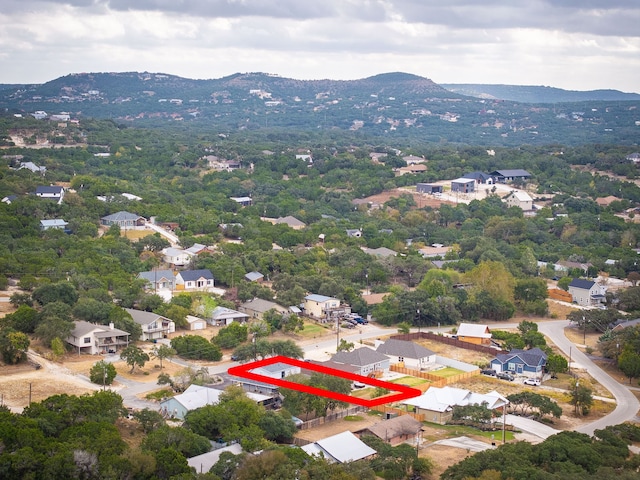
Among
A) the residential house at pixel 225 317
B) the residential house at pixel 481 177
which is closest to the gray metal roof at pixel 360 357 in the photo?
the residential house at pixel 225 317

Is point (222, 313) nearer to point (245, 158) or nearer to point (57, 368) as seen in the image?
point (57, 368)

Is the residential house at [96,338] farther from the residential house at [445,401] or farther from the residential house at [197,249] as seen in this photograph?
the residential house at [197,249]

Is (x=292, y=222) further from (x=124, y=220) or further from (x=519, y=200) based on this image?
(x=519, y=200)

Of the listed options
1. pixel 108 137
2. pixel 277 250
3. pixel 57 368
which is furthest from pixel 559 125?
pixel 57 368

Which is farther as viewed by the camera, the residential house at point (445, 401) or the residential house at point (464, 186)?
the residential house at point (464, 186)

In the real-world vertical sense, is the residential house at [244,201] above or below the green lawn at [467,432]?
above

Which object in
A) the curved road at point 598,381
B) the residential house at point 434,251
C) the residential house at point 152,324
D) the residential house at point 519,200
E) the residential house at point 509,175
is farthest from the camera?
the residential house at point 509,175
